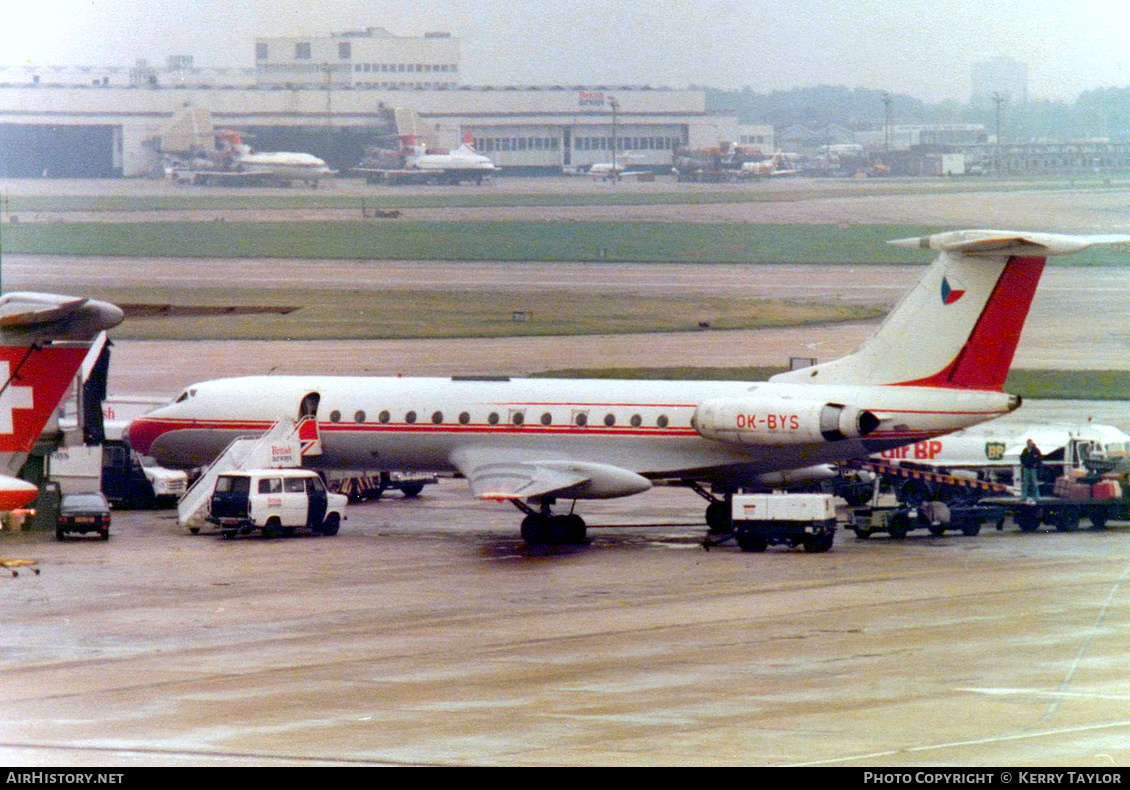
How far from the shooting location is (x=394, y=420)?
40.4 metres

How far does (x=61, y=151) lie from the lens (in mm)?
91750

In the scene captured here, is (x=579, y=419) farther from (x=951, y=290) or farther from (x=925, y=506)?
(x=951, y=290)

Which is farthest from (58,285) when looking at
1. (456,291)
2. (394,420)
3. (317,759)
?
(317,759)

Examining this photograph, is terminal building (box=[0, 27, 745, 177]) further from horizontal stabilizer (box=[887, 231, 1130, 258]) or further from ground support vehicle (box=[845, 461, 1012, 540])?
horizontal stabilizer (box=[887, 231, 1130, 258])

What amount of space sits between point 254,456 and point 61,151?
56.6 meters

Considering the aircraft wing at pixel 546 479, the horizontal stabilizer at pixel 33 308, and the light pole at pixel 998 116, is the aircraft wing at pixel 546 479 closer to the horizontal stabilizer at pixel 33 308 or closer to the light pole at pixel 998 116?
the horizontal stabilizer at pixel 33 308

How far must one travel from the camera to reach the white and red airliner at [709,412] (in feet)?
121

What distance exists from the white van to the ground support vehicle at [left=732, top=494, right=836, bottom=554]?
961 centimetres

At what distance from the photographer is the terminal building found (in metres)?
85.1

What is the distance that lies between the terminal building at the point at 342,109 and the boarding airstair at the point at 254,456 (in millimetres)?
45378

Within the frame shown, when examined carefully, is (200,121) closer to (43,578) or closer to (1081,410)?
(1081,410)

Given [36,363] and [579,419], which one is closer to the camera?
[36,363]

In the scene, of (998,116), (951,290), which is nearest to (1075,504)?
(951,290)

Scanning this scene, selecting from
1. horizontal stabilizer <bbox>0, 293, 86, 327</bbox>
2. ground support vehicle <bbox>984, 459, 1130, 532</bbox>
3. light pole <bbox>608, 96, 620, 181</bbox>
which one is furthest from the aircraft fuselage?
light pole <bbox>608, 96, 620, 181</bbox>
